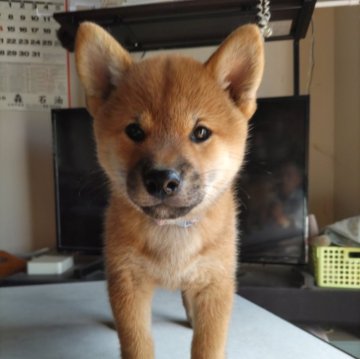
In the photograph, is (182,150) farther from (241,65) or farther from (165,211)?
(241,65)

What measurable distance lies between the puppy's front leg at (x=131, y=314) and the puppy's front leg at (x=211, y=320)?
100mm

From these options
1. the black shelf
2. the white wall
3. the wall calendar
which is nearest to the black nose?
the black shelf

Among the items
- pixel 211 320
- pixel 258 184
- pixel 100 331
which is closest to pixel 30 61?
pixel 258 184

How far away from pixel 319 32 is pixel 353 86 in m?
0.38

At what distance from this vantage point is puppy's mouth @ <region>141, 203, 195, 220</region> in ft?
2.07

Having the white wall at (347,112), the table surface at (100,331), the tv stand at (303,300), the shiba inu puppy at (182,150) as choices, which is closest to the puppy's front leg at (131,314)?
the shiba inu puppy at (182,150)

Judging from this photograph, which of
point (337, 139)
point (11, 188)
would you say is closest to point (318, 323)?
point (337, 139)

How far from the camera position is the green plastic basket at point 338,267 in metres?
1.44

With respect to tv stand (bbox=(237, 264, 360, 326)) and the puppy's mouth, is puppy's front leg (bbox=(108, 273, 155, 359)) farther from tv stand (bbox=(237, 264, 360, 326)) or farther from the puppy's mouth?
tv stand (bbox=(237, 264, 360, 326))

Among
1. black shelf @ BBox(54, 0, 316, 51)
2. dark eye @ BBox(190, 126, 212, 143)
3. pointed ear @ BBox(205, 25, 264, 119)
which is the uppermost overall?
black shelf @ BBox(54, 0, 316, 51)

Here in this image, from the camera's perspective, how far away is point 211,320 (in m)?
0.75

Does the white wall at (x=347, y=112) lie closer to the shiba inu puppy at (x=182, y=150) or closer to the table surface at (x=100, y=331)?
the table surface at (x=100, y=331)

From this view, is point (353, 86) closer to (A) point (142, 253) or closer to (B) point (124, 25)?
(B) point (124, 25)

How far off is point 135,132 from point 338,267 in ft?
3.73
